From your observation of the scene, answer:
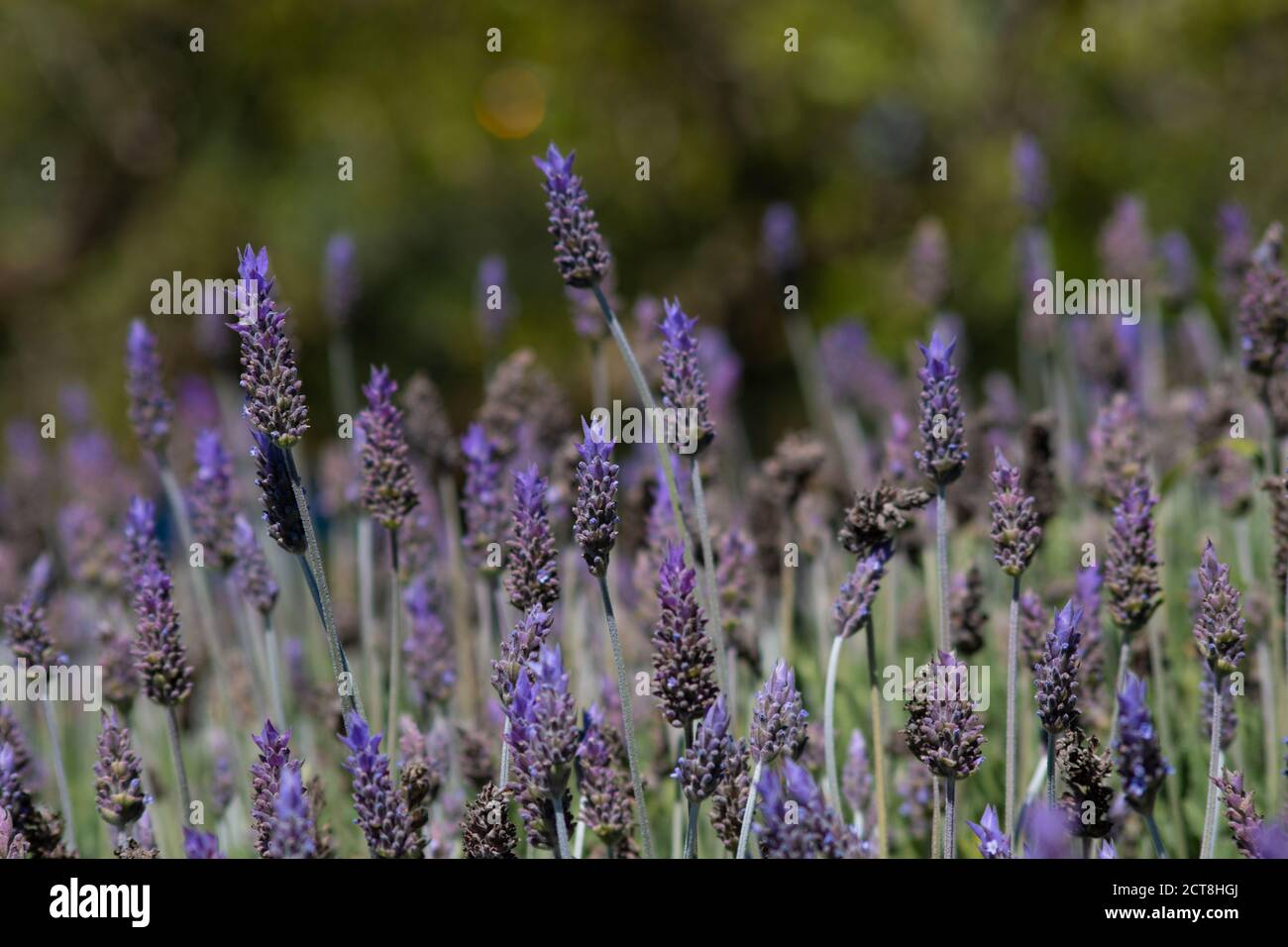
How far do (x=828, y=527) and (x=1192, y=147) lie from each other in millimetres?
5645

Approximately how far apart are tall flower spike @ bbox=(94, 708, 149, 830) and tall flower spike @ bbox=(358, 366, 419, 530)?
60 centimetres

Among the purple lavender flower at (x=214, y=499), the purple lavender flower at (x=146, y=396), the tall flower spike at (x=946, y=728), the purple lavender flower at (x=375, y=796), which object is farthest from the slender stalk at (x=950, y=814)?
the purple lavender flower at (x=146, y=396)

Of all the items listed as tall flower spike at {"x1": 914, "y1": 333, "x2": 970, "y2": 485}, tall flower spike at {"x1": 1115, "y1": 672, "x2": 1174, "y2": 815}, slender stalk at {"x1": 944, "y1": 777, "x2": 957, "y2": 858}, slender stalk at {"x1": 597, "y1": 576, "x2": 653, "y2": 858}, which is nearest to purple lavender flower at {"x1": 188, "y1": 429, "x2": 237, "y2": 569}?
slender stalk at {"x1": 597, "y1": 576, "x2": 653, "y2": 858}

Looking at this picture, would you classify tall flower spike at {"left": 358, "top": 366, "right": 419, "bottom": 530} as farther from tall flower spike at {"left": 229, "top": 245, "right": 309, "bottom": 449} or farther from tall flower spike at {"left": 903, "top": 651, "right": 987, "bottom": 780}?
tall flower spike at {"left": 903, "top": 651, "right": 987, "bottom": 780}

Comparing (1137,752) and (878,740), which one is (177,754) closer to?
(878,740)

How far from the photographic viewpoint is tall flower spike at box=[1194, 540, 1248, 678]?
7.13 feet

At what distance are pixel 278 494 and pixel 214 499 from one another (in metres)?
1.09

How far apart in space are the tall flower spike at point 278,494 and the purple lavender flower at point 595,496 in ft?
1.54

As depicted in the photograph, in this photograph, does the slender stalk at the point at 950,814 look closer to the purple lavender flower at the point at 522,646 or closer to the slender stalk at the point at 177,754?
the purple lavender flower at the point at 522,646

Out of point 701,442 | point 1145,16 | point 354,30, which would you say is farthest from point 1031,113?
point 701,442

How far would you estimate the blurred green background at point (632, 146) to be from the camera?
8.52 metres

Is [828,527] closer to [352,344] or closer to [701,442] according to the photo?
[701,442]

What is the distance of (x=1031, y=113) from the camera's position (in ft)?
29.7

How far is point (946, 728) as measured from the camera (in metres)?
2.06
